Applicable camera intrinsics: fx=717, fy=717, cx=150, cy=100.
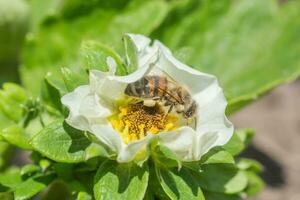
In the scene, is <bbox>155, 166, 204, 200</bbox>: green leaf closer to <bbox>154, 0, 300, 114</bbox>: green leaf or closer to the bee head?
the bee head

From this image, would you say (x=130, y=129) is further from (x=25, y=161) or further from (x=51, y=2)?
(x=25, y=161)

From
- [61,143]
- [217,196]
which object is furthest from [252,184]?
[61,143]

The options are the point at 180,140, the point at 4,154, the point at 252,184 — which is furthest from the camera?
the point at 4,154

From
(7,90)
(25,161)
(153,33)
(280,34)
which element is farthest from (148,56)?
(25,161)

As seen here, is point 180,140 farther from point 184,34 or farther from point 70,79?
point 184,34

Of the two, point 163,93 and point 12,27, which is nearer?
point 163,93

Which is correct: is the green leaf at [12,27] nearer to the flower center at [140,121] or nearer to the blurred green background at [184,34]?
the blurred green background at [184,34]
